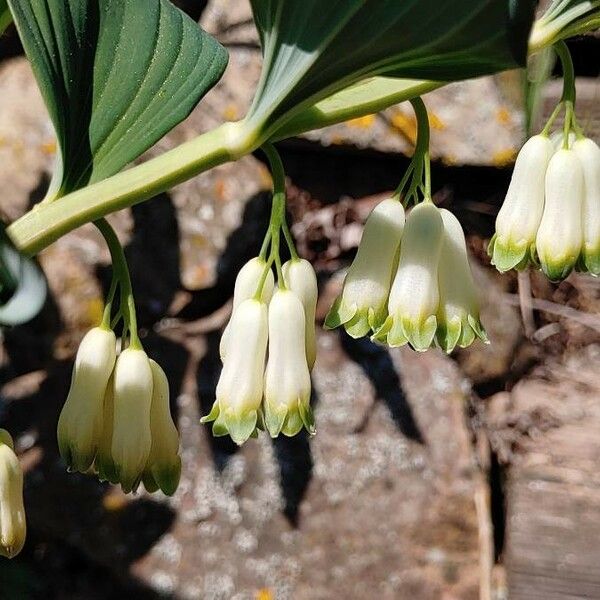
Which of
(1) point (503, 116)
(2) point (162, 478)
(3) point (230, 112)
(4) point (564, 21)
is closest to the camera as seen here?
(4) point (564, 21)

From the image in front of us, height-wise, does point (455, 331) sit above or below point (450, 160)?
above

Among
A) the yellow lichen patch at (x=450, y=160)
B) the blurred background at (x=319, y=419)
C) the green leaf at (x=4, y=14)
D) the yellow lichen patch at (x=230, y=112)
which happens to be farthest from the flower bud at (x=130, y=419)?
the yellow lichen patch at (x=450, y=160)

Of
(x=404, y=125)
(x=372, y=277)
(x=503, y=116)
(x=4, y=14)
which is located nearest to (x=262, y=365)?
(x=372, y=277)

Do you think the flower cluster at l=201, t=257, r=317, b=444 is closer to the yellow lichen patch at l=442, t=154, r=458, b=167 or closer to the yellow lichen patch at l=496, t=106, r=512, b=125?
the yellow lichen patch at l=442, t=154, r=458, b=167

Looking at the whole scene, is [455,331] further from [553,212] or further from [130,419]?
[130,419]

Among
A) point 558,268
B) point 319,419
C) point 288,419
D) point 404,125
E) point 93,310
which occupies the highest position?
point 558,268

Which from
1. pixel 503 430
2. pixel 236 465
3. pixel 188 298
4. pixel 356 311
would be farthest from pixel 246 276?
pixel 503 430

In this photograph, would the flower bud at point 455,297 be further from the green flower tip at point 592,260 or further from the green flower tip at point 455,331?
the green flower tip at point 592,260

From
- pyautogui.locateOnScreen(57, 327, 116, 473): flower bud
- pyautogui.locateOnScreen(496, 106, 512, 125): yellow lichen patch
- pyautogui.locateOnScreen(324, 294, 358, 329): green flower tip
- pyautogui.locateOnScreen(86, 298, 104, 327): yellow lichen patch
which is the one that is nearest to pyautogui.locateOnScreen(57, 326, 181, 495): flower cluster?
pyautogui.locateOnScreen(57, 327, 116, 473): flower bud
